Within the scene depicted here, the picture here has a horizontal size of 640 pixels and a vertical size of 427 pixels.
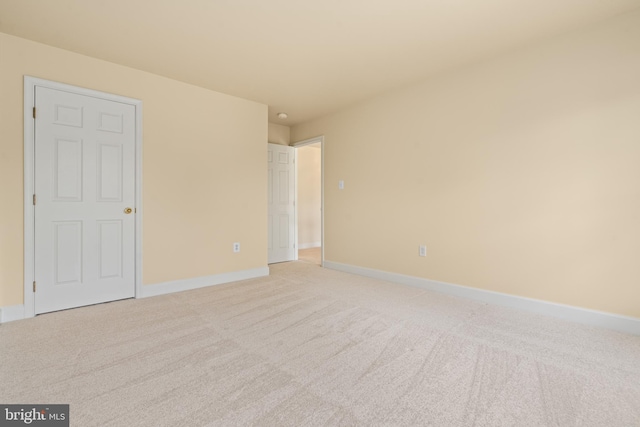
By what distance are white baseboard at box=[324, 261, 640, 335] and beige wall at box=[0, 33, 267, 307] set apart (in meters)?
2.12

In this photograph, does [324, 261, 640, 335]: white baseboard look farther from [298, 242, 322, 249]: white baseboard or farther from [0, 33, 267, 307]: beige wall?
[298, 242, 322, 249]: white baseboard

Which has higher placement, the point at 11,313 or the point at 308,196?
the point at 308,196

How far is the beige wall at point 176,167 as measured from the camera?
98.3 inches

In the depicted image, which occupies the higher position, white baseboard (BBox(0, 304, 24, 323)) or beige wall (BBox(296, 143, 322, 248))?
beige wall (BBox(296, 143, 322, 248))

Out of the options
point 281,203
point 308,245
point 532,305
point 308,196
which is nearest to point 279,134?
point 281,203

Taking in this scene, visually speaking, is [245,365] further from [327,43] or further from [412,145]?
[412,145]

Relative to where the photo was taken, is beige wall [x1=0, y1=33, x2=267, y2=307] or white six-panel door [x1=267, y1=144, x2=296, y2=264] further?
white six-panel door [x1=267, y1=144, x2=296, y2=264]

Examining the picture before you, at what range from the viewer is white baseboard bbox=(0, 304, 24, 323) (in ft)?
8.04

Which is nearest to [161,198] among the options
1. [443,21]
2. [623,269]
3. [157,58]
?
[157,58]

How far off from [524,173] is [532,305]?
1.23 metres

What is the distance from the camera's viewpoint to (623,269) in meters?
2.24

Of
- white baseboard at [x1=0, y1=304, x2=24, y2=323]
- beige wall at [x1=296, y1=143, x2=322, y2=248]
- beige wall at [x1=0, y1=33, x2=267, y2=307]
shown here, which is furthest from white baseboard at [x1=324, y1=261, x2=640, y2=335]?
white baseboard at [x1=0, y1=304, x2=24, y2=323]

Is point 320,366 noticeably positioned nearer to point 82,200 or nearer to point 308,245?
point 82,200

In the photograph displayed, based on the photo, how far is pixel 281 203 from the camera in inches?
205
